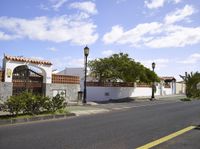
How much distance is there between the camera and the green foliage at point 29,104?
16344mm

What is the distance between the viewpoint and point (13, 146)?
30.8 feet

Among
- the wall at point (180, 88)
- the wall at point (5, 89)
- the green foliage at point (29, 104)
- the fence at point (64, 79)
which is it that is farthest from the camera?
the wall at point (180, 88)

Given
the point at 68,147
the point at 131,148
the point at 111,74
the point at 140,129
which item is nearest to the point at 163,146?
the point at 131,148

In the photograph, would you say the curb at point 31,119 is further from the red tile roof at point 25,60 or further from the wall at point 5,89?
the red tile roof at point 25,60

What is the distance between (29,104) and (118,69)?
23725mm

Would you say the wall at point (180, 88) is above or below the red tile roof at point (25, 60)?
below

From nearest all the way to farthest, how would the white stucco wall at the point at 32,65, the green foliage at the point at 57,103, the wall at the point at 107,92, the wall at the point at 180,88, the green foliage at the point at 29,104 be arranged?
1. the green foliage at the point at 29,104
2. the green foliage at the point at 57,103
3. the white stucco wall at the point at 32,65
4. the wall at the point at 107,92
5. the wall at the point at 180,88

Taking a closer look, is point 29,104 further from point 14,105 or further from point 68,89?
point 68,89

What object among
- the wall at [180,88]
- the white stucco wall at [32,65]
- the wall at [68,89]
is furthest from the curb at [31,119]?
the wall at [180,88]

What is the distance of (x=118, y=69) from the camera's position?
40.1 metres

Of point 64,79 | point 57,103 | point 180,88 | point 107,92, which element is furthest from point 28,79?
point 180,88

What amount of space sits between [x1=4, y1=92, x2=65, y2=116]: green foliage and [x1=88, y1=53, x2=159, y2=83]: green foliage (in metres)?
21.2

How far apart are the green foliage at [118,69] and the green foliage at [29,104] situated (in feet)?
69.5

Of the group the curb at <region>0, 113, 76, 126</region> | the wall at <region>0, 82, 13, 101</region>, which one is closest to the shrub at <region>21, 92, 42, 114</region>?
the curb at <region>0, 113, 76, 126</region>
